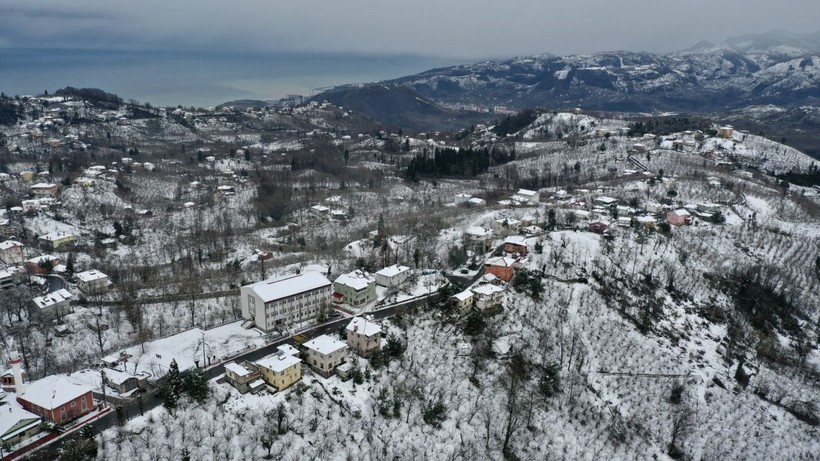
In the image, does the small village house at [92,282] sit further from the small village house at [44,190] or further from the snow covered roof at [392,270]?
the small village house at [44,190]

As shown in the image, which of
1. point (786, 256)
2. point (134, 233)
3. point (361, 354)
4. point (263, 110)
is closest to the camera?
point (361, 354)

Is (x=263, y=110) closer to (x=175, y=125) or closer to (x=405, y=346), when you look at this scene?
(x=175, y=125)

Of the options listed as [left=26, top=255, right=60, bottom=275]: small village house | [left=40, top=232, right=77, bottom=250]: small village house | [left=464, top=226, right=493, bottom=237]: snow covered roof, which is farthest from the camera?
[left=40, top=232, right=77, bottom=250]: small village house

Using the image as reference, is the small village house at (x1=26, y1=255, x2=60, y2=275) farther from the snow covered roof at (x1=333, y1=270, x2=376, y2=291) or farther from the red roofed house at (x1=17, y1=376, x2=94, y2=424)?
the snow covered roof at (x1=333, y1=270, x2=376, y2=291)

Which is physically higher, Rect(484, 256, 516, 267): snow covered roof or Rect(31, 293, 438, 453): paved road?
Rect(484, 256, 516, 267): snow covered roof

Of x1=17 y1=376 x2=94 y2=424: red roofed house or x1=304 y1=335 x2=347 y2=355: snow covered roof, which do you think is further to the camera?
x1=304 y1=335 x2=347 y2=355: snow covered roof

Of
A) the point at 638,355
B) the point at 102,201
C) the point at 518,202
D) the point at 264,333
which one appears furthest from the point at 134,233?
the point at 638,355

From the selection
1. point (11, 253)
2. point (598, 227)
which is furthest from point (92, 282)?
point (598, 227)

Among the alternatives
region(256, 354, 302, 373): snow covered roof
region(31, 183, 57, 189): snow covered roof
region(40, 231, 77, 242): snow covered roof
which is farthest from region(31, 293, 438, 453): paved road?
region(31, 183, 57, 189): snow covered roof
